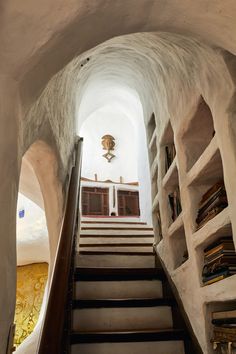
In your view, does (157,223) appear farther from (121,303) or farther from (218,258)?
(218,258)

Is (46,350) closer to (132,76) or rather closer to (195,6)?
(195,6)

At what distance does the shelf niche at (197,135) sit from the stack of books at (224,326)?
3.38 ft

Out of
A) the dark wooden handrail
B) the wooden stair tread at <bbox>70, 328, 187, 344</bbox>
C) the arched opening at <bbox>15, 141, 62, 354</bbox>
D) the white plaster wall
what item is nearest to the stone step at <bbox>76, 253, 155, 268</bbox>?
the wooden stair tread at <bbox>70, 328, 187, 344</bbox>

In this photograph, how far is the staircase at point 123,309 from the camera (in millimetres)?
2004

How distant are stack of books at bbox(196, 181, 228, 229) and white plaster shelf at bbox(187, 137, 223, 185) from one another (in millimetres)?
113

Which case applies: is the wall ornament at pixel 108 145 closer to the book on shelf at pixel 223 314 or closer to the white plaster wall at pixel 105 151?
the white plaster wall at pixel 105 151

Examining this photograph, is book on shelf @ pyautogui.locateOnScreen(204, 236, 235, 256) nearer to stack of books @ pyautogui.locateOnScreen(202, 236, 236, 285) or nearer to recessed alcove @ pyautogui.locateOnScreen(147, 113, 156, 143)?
stack of books @ pyautogui.locateOnScreen(202, 236, 236, 285)

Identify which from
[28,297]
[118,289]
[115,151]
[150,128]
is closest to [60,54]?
[118,289]

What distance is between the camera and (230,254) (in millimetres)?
1800

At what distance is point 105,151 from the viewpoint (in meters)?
9.76

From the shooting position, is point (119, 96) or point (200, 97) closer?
point (200, 97)

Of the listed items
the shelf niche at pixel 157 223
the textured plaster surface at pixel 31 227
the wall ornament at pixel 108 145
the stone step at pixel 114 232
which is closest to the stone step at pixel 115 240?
the stone step at pixel 114 232

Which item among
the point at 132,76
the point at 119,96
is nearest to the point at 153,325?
the point at 132,76

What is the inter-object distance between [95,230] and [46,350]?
3192 millimetres
